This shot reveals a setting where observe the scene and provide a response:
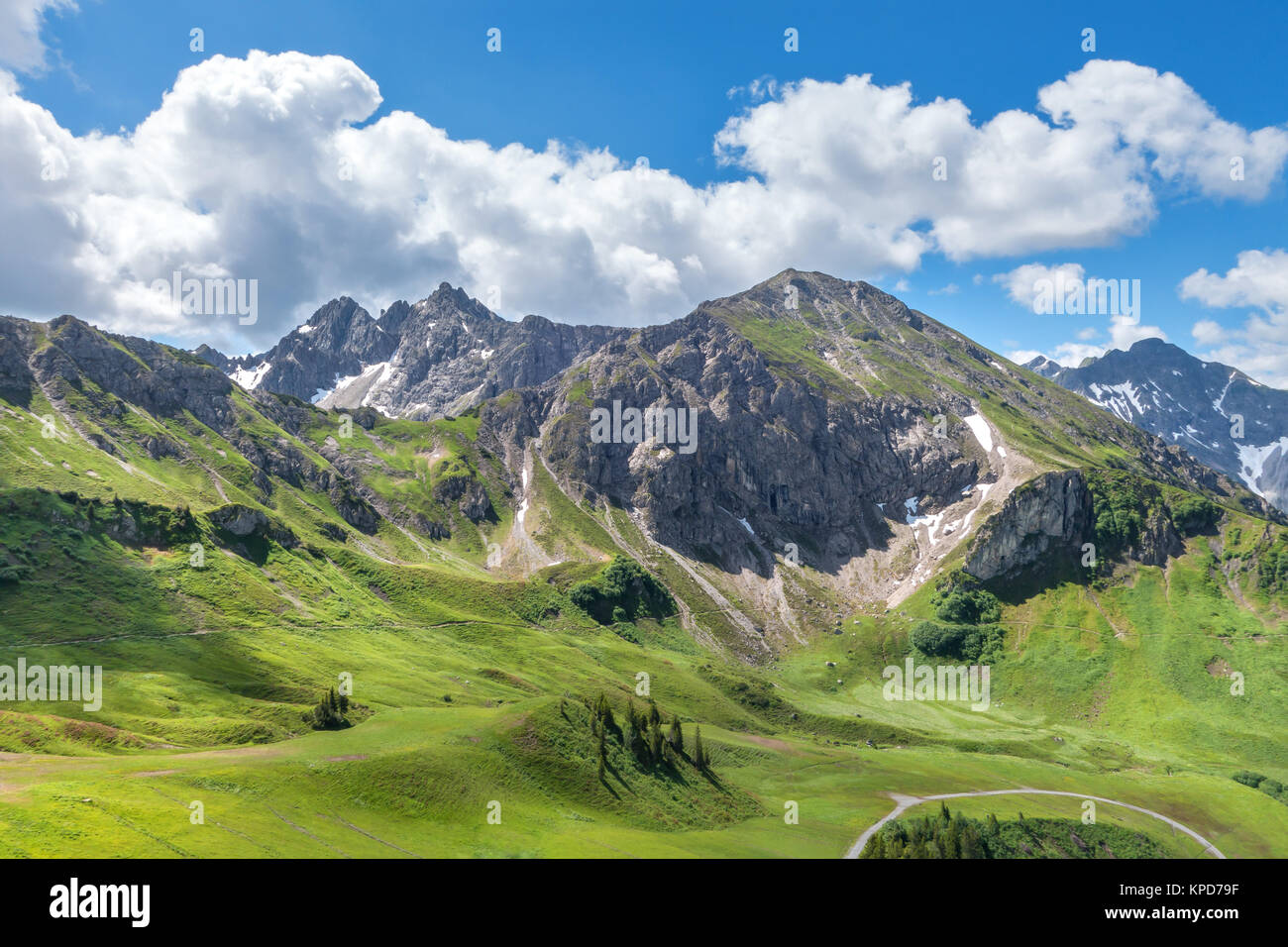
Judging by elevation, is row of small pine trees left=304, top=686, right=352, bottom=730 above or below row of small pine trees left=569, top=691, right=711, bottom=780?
above

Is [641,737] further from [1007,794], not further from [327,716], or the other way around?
[1007,794]

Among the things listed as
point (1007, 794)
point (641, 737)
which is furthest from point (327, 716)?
point (1007, 794)

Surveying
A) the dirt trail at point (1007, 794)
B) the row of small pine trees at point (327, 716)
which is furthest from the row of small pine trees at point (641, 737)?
the row of small pine trees at point (327, 716)

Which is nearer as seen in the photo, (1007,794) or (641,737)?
(641,737)

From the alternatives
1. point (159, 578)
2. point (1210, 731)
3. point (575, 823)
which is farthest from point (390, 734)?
point (1210, 731)

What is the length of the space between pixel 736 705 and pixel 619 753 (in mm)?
101699

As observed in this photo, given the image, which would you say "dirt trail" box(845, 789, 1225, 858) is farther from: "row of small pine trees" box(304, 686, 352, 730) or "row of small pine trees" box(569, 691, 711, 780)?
"row of small pine trees" box(304, 686, 352, 730)

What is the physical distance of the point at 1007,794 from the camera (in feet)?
438

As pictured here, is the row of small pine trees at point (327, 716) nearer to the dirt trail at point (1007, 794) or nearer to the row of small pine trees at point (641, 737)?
the row of small pine trees at point (641, 737)

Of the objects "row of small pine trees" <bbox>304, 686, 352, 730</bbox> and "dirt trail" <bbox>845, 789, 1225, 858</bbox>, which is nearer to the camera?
"row of small pine trees" <bbox>304, 686, 352, 730</bbox>

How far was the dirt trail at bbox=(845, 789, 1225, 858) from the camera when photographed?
103 metres

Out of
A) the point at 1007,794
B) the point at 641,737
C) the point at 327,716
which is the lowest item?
the point at 1007,794

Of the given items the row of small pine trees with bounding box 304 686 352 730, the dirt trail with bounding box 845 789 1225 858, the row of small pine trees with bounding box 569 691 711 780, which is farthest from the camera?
the row of small pine trees with bounding box 569 691 711 780

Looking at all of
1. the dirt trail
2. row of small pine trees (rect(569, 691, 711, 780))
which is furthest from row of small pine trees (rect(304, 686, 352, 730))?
the dirt trail
